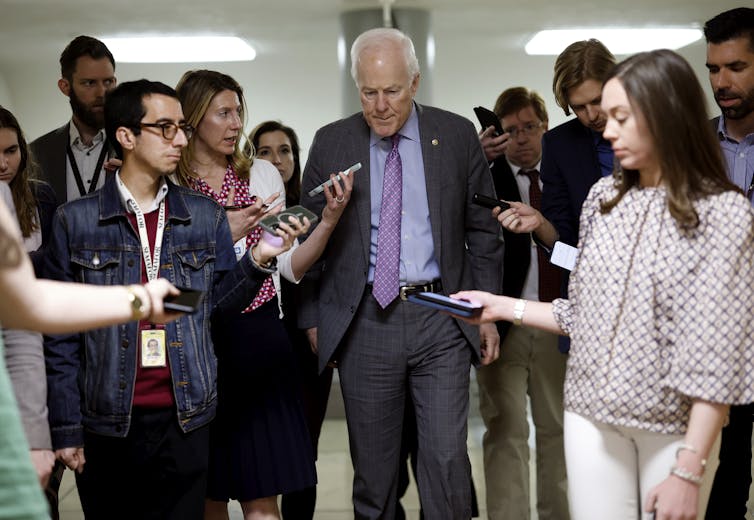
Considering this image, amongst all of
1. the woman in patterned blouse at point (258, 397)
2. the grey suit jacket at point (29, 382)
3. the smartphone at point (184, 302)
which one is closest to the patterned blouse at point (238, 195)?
the woman in patterned blouse at point (258, 397)

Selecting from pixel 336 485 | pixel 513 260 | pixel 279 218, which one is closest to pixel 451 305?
pixel 279 218

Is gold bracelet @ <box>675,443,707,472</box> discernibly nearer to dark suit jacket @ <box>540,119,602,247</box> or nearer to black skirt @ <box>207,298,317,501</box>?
dark suit jacket @ <box>540,119,602,247</box>

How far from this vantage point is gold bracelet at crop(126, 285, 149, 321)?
1.78 m

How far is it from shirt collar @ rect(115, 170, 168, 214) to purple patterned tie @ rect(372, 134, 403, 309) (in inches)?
30.3

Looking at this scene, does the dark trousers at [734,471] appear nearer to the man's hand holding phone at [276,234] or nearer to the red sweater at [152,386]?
the man's hand holding phone at [276,234]

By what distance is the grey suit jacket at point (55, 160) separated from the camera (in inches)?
153

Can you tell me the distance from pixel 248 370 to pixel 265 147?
5.98 feet

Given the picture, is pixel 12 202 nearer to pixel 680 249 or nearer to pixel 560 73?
pixel 560 73

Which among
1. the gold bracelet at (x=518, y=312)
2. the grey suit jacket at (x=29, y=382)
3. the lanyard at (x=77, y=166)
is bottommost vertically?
the grey suit jacket at (x=29, y=382)

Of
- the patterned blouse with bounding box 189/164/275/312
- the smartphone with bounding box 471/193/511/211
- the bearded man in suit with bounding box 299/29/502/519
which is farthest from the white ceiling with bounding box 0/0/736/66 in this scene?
the smartphone with bounding box 471/193/511/211

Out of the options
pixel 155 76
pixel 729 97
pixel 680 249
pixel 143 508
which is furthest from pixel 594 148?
pixel 155 76

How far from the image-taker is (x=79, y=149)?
12.8 feet

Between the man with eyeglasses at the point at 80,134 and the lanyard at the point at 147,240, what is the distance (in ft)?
4.07

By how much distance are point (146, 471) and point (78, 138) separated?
1.77 meters
